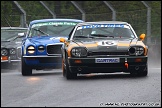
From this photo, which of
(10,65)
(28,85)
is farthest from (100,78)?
(10,65)

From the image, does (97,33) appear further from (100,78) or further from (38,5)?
(38,5)

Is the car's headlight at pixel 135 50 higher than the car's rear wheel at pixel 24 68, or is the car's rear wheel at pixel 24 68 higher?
the car's headlight at pixel 135 50

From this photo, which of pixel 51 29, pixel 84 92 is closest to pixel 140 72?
pixel 84 92

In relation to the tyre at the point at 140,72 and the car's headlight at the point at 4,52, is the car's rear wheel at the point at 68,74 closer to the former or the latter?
the tyre at the point at 140,72

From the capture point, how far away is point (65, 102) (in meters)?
9.02

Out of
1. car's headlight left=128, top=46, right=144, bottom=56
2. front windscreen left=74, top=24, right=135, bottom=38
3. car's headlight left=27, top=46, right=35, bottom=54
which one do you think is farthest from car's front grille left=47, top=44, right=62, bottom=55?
car's headlight left=128, top=46, right=144, bottom=56

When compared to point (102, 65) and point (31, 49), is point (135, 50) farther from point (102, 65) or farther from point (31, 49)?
point (31, 49)

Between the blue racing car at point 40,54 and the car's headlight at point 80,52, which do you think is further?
the blue racing car at point 40,54

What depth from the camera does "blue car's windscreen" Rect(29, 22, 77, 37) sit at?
1633 centimetres

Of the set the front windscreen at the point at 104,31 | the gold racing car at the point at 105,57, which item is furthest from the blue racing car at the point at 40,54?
the gold racing car at the point at 105,57

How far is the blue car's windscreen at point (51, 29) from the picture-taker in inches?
643

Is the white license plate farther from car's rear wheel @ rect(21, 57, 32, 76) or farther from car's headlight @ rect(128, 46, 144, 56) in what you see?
car's rear wheel @ rect(21, 57, 32, 76)

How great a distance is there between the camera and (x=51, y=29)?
54.4ft

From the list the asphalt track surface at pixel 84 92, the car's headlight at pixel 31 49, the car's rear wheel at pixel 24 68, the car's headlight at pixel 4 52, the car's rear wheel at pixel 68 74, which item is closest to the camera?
the asphalt track surface at pixel 84 92
